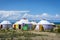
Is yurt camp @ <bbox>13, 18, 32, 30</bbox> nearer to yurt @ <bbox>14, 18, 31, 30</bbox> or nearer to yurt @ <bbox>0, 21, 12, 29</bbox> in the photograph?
yurt @ <bbox>14, 18, 31, 30</bbox>

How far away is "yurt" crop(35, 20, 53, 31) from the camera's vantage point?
42.0ft

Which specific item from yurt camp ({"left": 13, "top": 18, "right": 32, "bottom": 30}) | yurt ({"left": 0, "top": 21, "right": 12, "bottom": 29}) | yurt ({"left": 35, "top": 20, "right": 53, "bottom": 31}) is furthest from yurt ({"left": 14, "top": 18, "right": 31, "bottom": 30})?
yurt ({"left": 35, "top": 20, "right": 53, "bottom": 31})

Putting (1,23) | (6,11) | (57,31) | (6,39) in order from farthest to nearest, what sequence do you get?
1. (1,23)
2. (57,31)
3. (6,11)
4. (6,39)

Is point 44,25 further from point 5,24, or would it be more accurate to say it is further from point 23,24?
point 5,24

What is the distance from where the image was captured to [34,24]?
13.6 metres

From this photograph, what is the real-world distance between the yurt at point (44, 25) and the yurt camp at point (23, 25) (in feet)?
2.27

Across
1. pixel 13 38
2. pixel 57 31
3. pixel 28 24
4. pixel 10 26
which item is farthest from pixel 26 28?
pixel 13 38

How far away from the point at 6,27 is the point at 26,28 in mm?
1516

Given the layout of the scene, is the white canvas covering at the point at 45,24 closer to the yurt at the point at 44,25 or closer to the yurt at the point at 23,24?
the yurt at the point at 44,25

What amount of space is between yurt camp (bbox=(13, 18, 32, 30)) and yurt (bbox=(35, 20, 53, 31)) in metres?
0.69

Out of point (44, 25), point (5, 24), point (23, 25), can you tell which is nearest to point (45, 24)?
point (44, 25)

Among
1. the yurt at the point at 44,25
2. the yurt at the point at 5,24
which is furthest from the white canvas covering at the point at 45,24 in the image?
the yurt at the point at 5,24

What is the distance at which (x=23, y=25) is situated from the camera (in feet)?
43.4

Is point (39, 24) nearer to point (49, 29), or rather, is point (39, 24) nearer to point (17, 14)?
point (49, 29)
